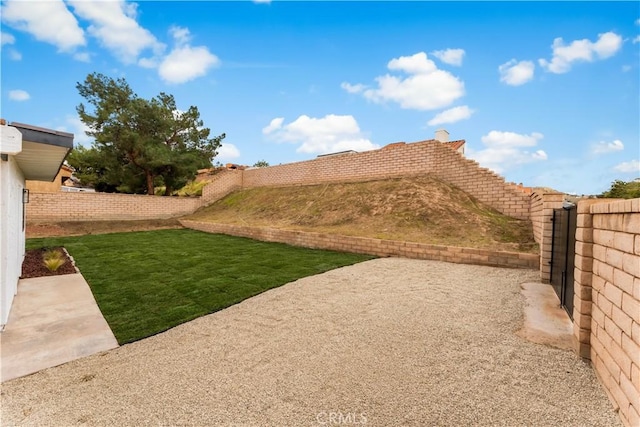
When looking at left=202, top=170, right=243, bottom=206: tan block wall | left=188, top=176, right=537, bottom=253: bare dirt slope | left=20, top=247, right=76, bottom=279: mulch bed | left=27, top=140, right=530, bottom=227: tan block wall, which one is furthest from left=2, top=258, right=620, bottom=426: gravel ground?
left=202, top=170, right=243, bottom=206: tan block wall

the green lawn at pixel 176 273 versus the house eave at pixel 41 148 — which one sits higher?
the house eave at pixel 41 148

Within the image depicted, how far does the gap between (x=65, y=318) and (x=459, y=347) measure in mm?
5657

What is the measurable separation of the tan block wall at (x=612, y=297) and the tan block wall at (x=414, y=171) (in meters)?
8.74

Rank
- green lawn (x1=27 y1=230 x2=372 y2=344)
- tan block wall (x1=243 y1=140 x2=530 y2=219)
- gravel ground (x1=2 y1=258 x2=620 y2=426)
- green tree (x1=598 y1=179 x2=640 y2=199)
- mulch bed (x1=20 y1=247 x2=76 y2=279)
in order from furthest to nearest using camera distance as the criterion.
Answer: tan block wall (x1=243 y1=140 x2=530 y2=219) < green tree (x1=598 y1=179 x2=640 y2=199) < mulch bed (x1=20 y1=247 x2=76 y2=279) < green lawn (x1=27 y1=230 x2=372 y2=344) < gravel ground (x1=2 y1=258 x2=620 y2=426)

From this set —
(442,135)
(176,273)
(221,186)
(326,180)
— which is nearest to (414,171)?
(442,135)

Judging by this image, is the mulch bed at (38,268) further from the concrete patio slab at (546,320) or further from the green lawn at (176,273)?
the concrete patio slab at (546,320)

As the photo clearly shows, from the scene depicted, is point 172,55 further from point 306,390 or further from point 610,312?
point 610,312

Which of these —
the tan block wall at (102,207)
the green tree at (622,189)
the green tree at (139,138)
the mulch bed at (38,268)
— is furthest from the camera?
the green tree at (139,138)

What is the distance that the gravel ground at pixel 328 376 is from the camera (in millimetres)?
2289

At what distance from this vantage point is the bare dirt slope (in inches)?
360

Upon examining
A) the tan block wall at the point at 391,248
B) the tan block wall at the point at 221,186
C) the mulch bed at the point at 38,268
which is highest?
the tan block wall at the point at 221,186

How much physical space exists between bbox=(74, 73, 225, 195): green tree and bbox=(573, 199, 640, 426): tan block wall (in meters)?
20.7

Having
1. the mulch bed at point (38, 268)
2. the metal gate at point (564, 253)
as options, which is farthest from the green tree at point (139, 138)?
the metal gate at point (564, 253)

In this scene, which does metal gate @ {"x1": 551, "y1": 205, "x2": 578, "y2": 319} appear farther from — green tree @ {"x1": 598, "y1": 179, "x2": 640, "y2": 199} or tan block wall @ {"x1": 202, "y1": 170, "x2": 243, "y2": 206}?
tan block wall @ {"x1": 202, "y1": 170, "x2": 243, "y2": 206}
